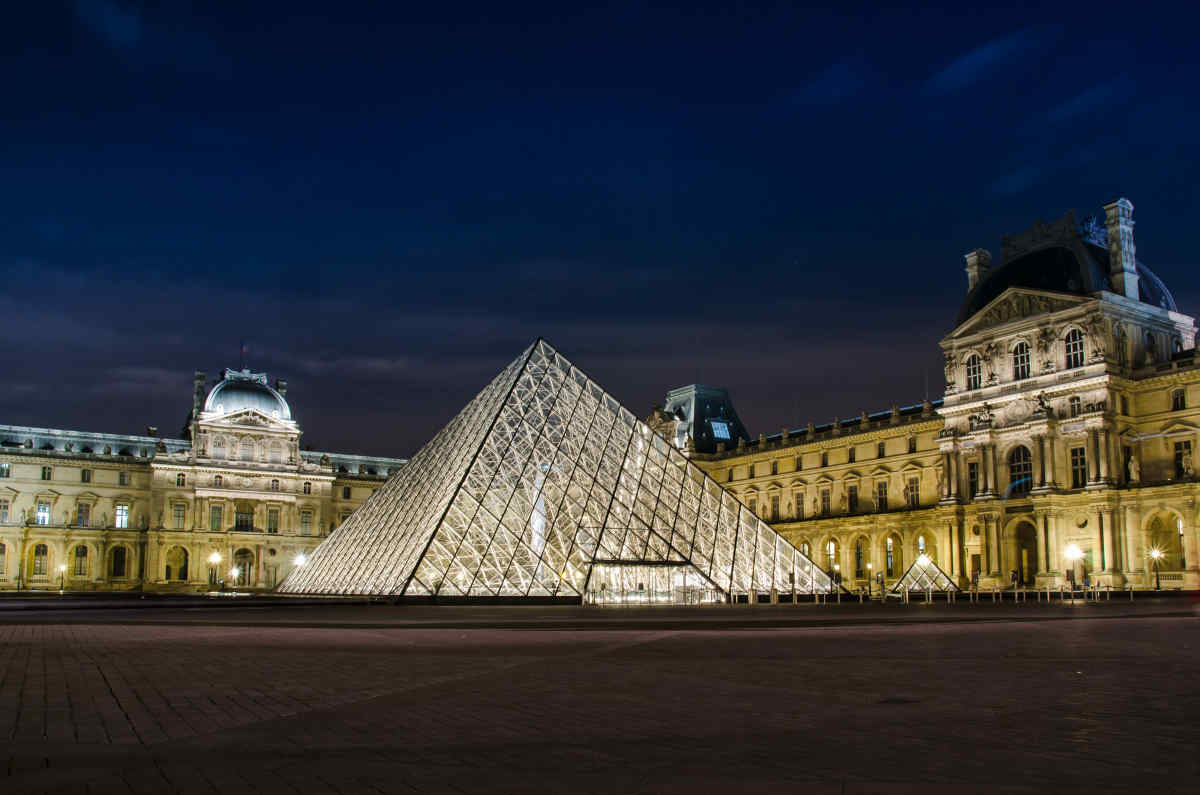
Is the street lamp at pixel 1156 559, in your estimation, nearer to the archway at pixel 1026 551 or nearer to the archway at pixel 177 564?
the archway at pixel 1026 551

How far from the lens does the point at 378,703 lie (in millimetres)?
7715

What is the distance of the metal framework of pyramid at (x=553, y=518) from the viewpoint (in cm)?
3161

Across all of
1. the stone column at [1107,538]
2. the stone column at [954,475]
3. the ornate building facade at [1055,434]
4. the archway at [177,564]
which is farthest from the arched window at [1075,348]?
the archway at [177,564]

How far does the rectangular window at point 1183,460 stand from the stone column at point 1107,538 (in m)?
3.52

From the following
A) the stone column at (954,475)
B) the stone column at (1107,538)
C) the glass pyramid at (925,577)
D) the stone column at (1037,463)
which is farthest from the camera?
the stone column at (954,475)

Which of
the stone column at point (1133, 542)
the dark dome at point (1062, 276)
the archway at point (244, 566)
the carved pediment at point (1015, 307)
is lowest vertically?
the archway at point (244, 566)

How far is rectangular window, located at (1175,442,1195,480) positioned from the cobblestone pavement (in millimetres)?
39320

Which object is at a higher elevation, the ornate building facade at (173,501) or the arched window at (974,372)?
the arched window at (974,372)

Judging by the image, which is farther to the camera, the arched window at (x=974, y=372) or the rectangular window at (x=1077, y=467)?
the arched window at (x=974, y=372)

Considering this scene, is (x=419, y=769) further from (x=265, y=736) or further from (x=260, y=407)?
(x=260, y=407)

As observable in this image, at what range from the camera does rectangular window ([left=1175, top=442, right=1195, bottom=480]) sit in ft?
156

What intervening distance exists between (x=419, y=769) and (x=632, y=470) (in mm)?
32255

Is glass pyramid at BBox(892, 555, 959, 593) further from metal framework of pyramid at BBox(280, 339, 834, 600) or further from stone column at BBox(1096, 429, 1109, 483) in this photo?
stone column at BBox(1096, 429, 1109, 483)

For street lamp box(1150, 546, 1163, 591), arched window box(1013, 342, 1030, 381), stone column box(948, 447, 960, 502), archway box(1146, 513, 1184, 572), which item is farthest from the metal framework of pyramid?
arched window box(1013, 342, 1030, 381)
